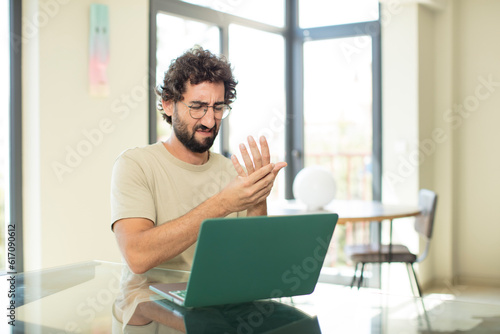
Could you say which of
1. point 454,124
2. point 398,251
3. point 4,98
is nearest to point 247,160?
point 4,98

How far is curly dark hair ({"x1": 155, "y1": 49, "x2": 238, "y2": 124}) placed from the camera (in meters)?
1.77

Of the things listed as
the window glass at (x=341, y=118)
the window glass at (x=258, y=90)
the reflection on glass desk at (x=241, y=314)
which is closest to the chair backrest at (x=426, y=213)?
the window glass at (x=341, y=118)

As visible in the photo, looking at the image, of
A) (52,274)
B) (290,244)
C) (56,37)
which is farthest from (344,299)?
(56,37)

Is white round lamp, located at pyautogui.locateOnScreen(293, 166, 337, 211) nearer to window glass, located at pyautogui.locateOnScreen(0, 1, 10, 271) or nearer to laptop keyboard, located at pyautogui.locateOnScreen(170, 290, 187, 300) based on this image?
window glass, located at pyautogui.locateOnScreen(0, 1, 10, 271)

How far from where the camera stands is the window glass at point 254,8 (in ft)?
13.4

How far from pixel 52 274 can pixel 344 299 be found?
778mm

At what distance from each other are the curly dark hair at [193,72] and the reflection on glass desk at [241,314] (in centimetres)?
72

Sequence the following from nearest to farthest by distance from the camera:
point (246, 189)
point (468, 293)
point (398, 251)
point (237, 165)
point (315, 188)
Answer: point (246, 189) → point (237, 165) → point (315, 188) → point (398, 251) → point (468, 293)

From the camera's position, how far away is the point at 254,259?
3.40 feet

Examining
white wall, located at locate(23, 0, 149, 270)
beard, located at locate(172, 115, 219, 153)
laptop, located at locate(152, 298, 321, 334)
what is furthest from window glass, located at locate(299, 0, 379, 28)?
laptop, located at locate(152, 298, 321, 334)

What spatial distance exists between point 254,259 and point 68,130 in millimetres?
2173

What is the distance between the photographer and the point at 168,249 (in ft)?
4.79

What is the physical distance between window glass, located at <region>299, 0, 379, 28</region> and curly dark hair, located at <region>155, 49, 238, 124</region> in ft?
9.57

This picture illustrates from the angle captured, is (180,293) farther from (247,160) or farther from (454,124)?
(454,124)
